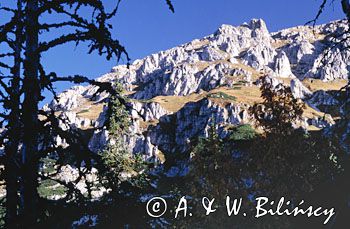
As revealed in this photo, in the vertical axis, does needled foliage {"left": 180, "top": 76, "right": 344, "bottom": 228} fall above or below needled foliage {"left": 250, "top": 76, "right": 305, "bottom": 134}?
below

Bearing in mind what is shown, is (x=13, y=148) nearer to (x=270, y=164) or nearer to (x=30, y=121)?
(x=30, y=121)

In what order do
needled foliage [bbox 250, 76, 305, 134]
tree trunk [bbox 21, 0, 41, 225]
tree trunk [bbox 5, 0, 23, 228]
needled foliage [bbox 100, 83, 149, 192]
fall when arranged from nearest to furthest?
tree trunk [bbox 5, 0, 23, 228] < tree trunk [bbox 21, 0, 41, 225] < needled foliage [bbox 250, 76, 305, 134] < needled foliage [bbox 100, 83, 149, 192]

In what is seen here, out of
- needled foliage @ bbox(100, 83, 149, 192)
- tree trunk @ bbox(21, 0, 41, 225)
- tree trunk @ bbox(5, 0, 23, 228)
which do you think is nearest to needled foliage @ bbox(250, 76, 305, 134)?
needled foliage @ bbox(100, 83, 149, 192)

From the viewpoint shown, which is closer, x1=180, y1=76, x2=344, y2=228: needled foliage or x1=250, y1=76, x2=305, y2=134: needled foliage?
x1=180, y1=76, x2=344, y2=228: needled foliage

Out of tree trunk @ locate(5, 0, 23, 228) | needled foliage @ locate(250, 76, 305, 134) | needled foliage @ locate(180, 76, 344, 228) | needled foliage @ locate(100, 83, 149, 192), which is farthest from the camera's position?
needled foliage @ locate(100, 83, 149, 192)

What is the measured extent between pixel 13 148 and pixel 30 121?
0.79 metres

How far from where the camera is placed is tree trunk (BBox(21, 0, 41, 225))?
7910 mm

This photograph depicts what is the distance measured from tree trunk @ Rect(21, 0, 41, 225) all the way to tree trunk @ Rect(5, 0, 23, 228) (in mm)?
172

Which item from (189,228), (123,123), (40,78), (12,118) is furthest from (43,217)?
(189,228)

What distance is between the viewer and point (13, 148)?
28.3 feet

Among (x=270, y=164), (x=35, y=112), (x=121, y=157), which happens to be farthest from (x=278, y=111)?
(x=35, y=112)

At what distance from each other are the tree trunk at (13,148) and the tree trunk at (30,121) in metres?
0.17

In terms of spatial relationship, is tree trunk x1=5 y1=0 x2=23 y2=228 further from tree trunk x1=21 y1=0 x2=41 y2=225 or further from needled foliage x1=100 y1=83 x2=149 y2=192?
needled foliage x1=100 y1=83 x2=149 y2=192

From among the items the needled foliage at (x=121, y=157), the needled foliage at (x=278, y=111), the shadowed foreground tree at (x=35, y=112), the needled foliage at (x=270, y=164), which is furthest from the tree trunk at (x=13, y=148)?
the needled foliage at (x=121, y=157)
